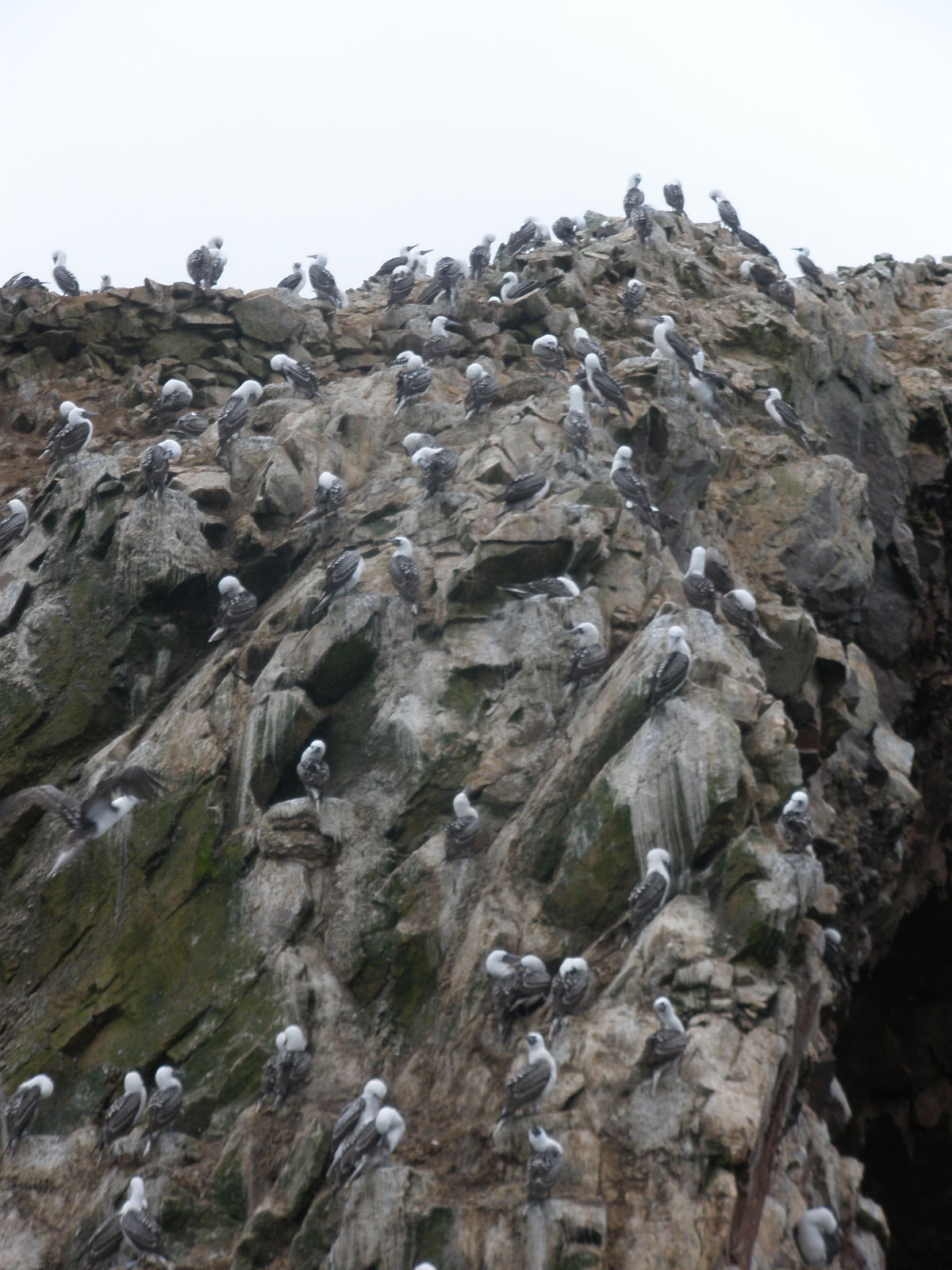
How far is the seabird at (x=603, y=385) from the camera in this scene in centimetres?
1708

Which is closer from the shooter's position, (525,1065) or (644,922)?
(525,1065)

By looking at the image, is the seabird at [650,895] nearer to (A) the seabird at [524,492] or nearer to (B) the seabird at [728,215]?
(A) the seabird at [524,492]

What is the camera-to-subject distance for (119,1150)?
11406 millimetres

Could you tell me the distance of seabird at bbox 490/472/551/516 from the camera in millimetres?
15148

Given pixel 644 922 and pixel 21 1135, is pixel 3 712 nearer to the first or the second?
pixel 21 1135

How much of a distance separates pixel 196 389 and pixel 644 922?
13.9 metres

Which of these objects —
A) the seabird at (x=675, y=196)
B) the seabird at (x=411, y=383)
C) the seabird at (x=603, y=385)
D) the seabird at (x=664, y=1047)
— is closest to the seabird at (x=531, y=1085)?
the seabird at (x=664, y=1047)

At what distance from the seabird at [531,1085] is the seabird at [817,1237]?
278 centimetres

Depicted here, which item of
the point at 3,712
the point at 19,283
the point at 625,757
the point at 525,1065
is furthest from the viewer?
the point at 19,283

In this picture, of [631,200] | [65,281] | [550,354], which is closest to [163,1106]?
[550,354]

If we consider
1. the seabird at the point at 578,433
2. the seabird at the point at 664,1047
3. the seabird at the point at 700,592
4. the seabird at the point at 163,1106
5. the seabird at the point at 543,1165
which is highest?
the seabird at the point at 578,433

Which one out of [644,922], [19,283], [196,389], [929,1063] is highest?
[19,283]

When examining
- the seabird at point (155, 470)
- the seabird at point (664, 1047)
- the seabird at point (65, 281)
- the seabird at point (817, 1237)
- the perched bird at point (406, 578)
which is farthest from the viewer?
the seabird at point (65, 281)

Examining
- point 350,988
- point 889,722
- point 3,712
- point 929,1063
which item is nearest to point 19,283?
point 3,712
